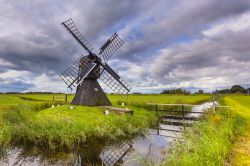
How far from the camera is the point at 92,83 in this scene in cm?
2794

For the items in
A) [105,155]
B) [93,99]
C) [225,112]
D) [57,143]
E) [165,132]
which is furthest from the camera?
[93,99]

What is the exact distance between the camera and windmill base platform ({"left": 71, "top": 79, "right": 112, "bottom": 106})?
27.7 meters

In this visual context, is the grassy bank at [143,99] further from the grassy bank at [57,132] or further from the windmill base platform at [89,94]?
the grassy bank at [57,132]

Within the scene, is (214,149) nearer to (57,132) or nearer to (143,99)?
(57,132)

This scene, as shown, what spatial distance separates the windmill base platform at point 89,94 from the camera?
27.7m

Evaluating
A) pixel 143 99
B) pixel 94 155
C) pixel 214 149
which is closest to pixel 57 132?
pixel 94 155

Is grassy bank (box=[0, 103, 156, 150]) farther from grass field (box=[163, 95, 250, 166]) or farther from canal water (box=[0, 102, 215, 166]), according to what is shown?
grass field (box=[163, 95, 250, 166])

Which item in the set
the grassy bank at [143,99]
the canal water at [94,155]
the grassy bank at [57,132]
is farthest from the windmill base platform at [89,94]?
the canal water at [94,155]

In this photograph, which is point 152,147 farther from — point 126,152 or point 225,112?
point 225,112

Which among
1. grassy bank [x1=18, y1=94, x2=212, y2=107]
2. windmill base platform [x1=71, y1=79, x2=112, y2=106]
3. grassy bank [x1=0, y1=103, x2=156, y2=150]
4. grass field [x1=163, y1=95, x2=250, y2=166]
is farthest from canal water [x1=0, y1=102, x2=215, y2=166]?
grassy bank [x1=18, y1=94, x2=212, y2=107]

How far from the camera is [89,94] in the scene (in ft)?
91.2

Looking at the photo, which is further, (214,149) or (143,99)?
(143,99)

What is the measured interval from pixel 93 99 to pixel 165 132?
953 cm

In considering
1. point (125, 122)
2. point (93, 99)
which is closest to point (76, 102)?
point (93, 99)
